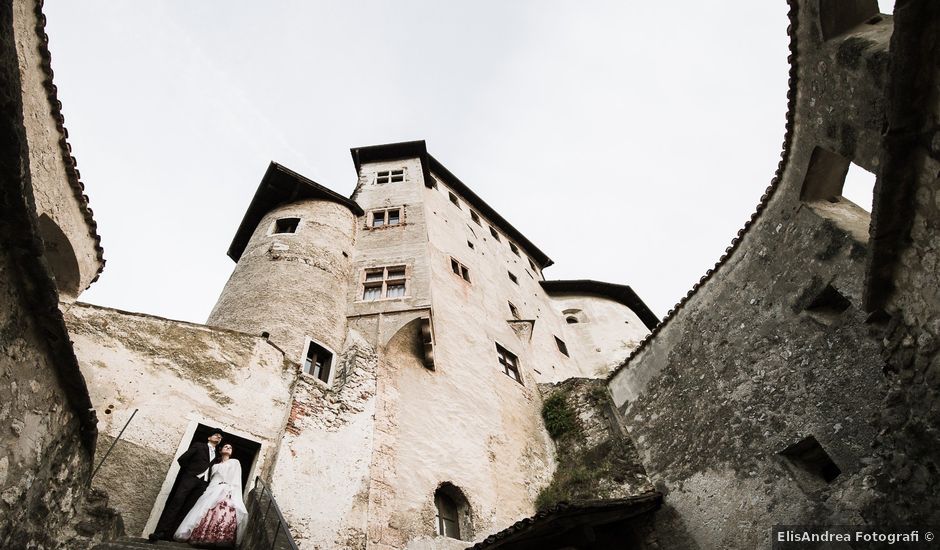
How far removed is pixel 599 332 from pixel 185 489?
68.8 feet

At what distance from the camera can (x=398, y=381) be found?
43.3ft

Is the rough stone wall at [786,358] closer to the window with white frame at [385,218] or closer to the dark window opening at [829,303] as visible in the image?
the dark window opening at [829,303]

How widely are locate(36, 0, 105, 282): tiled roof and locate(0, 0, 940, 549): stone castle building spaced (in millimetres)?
54

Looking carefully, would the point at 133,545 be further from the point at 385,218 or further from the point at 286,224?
the point at 385,218

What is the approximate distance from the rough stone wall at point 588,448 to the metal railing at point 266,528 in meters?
5.83

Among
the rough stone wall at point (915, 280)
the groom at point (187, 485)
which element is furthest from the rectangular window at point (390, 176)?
the rough stone wall at point (915, 280)

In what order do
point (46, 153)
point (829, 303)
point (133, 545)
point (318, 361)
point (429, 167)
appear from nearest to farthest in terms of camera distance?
point (133, 545) → point (829, 303) → point (46, 153) → point (318, 361) → point (429, 167)

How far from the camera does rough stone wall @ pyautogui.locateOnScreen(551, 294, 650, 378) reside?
79.1 ft

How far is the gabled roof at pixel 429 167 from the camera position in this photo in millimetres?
26562

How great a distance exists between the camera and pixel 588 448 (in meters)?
13.8

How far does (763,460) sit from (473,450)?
21.0ft

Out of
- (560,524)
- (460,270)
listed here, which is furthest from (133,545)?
(460,270)

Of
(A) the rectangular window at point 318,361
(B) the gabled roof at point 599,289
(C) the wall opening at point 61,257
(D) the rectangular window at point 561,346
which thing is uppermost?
(B) the gabled roof at point 599,289

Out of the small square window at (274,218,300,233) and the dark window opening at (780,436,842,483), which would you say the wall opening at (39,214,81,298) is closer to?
the small square window at (274,218,300,233)
